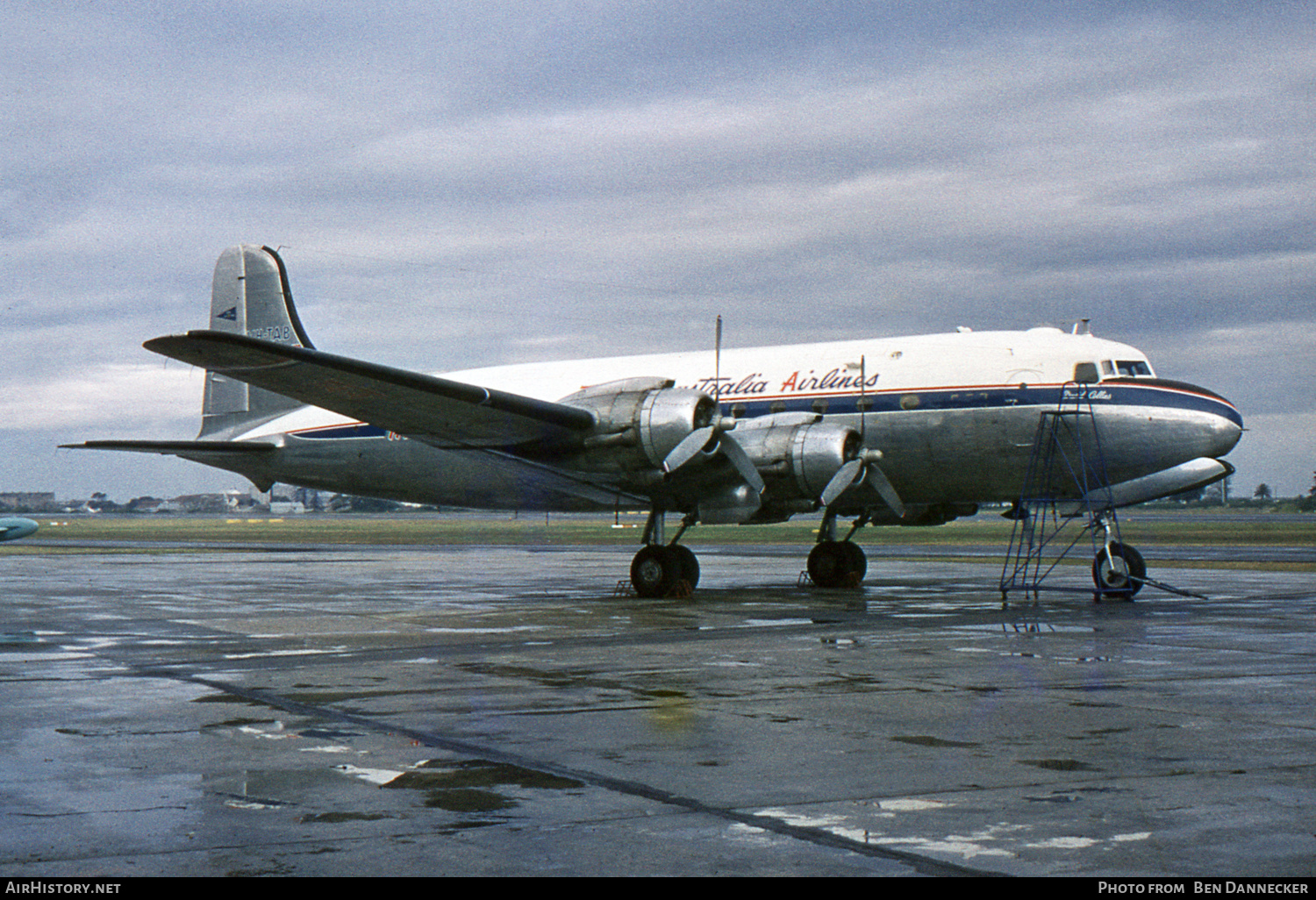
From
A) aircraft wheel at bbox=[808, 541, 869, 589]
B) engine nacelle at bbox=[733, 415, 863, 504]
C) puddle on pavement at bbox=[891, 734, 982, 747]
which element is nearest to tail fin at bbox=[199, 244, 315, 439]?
engine nacelle at bbox=[733, 415, 863, 504]

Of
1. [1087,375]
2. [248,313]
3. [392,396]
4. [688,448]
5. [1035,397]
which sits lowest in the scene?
[688,448]

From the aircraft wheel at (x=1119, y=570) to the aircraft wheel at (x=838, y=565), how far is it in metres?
4.34

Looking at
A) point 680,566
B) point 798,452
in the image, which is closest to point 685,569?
point 680,566

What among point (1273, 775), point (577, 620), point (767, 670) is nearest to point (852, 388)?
point (577, 620)

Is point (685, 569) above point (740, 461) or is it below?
below

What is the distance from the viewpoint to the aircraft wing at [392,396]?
1736 centimetres

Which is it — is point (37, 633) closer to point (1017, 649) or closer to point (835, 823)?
point (1017, 649)

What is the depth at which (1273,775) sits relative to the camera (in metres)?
6.51

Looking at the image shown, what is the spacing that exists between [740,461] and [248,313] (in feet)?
50.8

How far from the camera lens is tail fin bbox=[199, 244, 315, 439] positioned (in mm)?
29531

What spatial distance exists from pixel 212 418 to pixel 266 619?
14.8 m

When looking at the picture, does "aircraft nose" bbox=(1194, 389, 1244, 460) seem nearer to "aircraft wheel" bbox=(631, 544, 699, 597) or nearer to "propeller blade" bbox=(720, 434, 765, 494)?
"propeller blade" bbox=(720, 434, 765, 494)

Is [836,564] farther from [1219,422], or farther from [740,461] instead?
[1219,422]

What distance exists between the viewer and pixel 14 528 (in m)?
39.4
